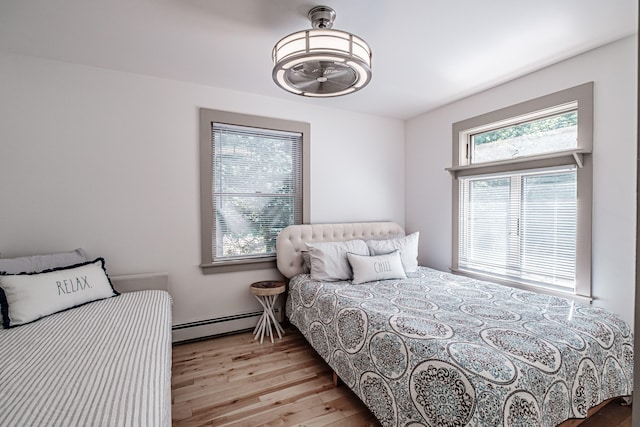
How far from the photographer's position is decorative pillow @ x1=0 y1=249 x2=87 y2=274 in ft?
6.09

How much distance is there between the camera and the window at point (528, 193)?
2.15 metres

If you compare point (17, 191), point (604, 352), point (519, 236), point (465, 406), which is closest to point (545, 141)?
point (519, 236)

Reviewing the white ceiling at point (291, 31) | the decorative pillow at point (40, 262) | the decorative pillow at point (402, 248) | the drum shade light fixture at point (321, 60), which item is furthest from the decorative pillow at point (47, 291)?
the decorative pillow at point (402, 248)

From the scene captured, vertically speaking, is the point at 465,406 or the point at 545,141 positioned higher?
the point at 545,141

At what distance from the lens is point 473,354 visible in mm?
1231

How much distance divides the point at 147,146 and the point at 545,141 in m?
3.60

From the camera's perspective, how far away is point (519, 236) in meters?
2.60

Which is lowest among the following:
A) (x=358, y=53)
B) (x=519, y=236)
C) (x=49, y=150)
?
(x=519, y=236)

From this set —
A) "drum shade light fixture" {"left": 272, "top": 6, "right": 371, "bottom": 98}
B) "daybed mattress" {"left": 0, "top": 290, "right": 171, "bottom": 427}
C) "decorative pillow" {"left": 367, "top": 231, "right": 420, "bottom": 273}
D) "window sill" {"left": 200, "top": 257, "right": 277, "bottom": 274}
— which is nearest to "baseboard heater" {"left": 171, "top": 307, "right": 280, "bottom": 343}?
"window sill" {"left": 200, "top": 257, "right": 277, "bottom": 274}

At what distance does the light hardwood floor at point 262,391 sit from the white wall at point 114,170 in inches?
20.1

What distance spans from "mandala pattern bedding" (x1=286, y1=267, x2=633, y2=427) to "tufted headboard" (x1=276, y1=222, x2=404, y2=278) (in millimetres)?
795

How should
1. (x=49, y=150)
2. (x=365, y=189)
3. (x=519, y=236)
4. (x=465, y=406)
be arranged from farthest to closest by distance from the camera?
(x=365, y=189), (x=519, y=236), (x=49, y=150), (x=465, y=406)

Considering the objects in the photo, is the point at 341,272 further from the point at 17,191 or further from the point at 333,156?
the point at 17,191

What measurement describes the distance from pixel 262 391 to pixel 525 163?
292 cm
